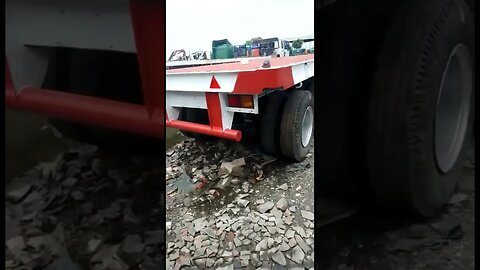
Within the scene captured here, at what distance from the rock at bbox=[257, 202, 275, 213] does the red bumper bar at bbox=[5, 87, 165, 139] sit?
0.82 meters

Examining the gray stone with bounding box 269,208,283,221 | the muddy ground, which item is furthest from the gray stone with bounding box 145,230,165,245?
the gray stone with bounding box 269,208,283,221

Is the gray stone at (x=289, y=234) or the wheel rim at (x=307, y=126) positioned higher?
the wheel rim at (x=307, y=126)

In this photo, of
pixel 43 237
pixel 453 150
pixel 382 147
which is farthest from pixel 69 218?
pixel 453 150

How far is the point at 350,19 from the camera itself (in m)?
0.81

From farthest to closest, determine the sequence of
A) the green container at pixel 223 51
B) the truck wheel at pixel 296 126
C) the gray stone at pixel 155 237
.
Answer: the truck wheel at pixel 296 126 < the green container at pixel 223 51 < the gray stone at pixel 155 237

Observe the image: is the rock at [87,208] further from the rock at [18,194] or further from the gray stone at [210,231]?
the gray stone at [210,231]

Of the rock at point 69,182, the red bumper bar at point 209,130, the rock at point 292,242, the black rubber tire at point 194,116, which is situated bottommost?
the rock at point 292,242

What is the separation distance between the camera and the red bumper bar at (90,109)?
74 centimetres

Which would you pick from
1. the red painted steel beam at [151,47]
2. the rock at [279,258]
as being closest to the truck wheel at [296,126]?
Result: the rock at [279,258]

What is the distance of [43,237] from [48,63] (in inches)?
15.0

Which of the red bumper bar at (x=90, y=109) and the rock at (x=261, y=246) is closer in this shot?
the red bumper bar at (x=90, y=109)

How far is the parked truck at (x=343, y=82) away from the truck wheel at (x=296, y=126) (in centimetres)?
75

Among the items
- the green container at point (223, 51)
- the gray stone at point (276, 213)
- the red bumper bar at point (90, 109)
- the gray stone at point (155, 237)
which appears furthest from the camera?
the gray stone at point (276, 213)

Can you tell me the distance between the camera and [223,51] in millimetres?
1308
